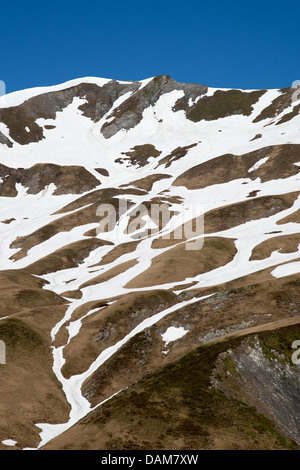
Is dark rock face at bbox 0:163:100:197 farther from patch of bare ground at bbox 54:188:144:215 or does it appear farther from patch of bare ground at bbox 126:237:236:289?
patch of bare ground at bbox 126:237:236:289

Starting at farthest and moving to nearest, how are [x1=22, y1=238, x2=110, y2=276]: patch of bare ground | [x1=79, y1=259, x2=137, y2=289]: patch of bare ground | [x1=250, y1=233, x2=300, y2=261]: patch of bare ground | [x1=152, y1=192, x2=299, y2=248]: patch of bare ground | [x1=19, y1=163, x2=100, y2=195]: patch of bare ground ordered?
[x1=19, y1=163, x2=100, y2=195]: patch of bare ground < [x1=152, y1=192, x2=299, y2=248]: patch of bare ground < [x1=22, y1=238, x2=110, y2=276]: patch of bare ground < [x1=79, y1=259, x2=137, y2=289]: patch of bare ground < [x1=250, y1=233, x2=300, y2=261]: patch of bare ground

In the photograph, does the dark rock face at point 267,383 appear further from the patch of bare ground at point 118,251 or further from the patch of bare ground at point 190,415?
the patch of bare ground at point 118,251

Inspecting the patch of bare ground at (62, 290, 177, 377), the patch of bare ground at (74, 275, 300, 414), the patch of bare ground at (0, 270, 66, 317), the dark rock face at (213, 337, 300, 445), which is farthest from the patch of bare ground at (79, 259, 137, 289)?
the dark rock face at (213, 337, 300, 445)

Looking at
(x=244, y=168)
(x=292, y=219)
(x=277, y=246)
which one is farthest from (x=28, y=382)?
(x=244, y=168)

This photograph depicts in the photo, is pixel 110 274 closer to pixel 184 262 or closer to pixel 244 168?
pixel 184 262

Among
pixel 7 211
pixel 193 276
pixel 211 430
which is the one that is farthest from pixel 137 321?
pixel 7 211

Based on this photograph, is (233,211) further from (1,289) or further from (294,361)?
(294,361)

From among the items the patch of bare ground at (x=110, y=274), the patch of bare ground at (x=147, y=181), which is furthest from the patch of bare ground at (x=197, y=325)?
the patch of bare ground at (x=147, y=181)
